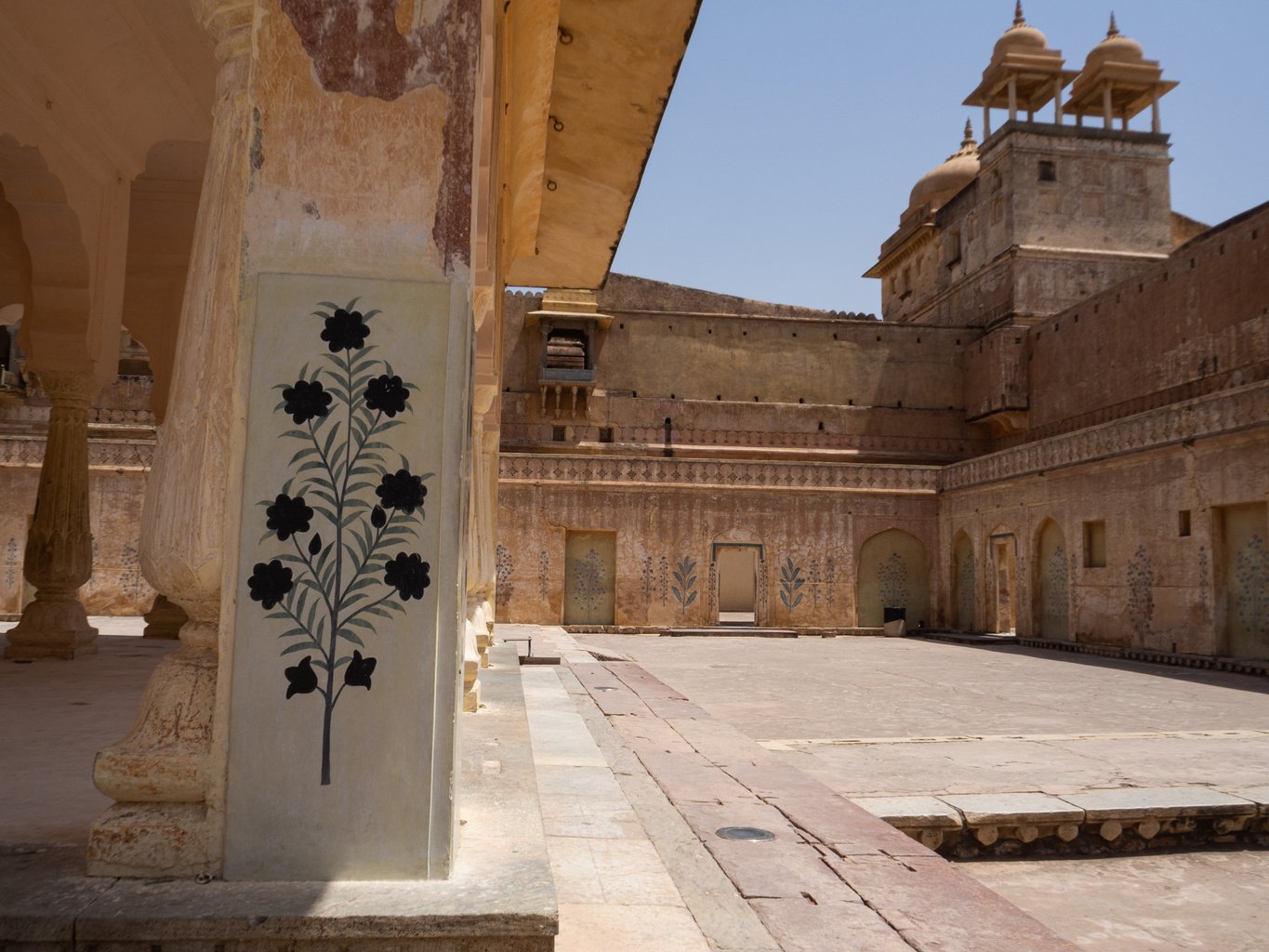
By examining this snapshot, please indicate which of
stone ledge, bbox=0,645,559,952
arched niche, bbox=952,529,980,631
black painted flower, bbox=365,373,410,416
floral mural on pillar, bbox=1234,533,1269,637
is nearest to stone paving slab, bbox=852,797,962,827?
stone ledge, bbox=0,645,559,952

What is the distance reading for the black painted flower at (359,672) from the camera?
1.95m

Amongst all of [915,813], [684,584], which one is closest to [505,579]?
[684,584]

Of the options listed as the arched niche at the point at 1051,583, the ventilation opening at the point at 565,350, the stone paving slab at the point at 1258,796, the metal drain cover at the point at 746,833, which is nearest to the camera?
the metal drain cover at the point at 746,833

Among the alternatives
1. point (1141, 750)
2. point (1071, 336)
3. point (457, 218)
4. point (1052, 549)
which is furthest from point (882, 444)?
point (457, 218)

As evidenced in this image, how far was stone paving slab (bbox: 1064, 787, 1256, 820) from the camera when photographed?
4285 mm

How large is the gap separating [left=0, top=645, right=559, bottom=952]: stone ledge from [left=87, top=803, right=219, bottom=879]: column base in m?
0.03

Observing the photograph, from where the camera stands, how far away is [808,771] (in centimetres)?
507

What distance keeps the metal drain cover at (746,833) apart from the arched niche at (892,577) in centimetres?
1663

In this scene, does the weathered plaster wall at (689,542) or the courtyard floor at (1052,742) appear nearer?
the courtyard floor at (1052,742)

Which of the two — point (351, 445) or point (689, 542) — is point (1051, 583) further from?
point (351, 445)

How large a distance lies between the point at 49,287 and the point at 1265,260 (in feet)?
55.4

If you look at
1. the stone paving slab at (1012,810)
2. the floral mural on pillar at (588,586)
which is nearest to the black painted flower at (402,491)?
the stone paving slab at (1012,810)

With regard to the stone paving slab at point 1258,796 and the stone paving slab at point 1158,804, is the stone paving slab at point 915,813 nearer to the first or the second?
the stone paving slab at point 1158,804

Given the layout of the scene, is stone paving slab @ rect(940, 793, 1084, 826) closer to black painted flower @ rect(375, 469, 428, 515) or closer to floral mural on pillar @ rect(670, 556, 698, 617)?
black painted flower @ rect(375, 469, 428, 515)
